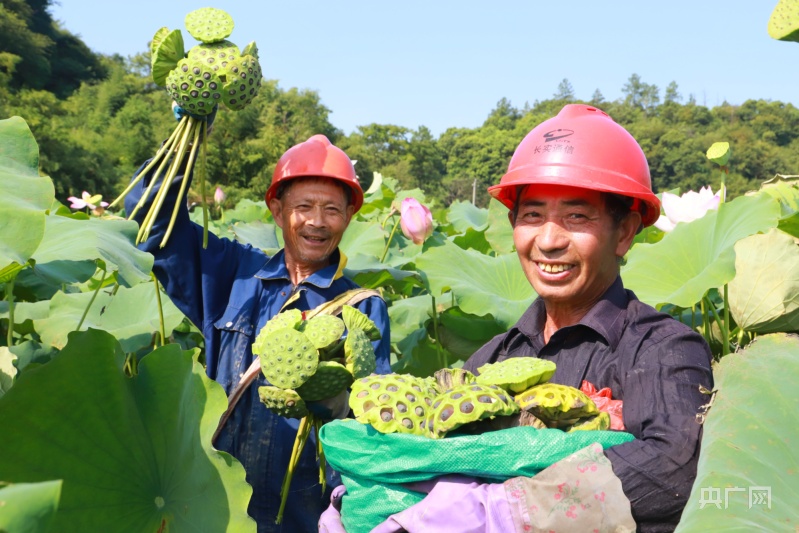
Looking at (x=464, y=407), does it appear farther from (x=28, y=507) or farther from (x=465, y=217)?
(x=465, y=217)

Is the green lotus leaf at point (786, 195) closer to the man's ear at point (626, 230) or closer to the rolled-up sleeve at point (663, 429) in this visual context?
the man's ear at point (626, 230)

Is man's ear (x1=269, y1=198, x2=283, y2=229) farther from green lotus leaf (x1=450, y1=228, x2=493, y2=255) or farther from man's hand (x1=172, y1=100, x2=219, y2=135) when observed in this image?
green lotus leaf (x1=450, y1=228, x2=493, y2=255)

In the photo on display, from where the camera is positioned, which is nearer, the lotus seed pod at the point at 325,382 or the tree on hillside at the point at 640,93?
the lotus seed pod at the point at 325,382

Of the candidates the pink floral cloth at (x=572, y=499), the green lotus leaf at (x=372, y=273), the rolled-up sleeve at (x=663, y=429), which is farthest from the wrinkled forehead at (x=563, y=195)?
the green lotus leaf at (x=372, y=273)

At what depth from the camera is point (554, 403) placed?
1165 millimetres

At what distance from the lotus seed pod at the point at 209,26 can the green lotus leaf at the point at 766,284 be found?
5.08 ft

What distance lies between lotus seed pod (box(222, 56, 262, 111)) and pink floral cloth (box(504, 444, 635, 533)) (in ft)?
3.23

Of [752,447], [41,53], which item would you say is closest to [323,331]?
[752,447]

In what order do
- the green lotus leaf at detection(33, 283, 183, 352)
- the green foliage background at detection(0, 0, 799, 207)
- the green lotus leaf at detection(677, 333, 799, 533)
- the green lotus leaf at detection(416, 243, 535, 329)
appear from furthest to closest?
the green foliage background at detection(0, 0, 799, 207) → the green lotus leaf at detection(416, 243, 535, 329) → the green lotus leaf at detection(33, 283, 183, 352) → the green lotus leaf at detection(677, 333, 799, 533)

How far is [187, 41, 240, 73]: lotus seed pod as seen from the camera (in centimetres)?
165

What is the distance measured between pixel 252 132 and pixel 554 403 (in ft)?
81.2

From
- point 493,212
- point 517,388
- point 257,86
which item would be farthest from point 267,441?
point 493,212

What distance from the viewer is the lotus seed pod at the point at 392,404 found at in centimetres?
114

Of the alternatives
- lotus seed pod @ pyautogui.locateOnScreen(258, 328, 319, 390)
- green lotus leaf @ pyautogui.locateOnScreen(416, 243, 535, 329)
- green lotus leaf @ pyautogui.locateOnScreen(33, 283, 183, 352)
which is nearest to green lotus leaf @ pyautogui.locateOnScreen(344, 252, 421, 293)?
green lotus leaf @ pyautogui.locateOnScreen(416, 243, 535, 329)
